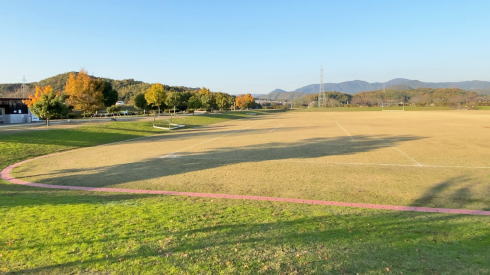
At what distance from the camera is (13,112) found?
4212 cm

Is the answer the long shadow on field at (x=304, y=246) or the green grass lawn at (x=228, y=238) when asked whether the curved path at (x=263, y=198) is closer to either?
the green grass lawn at (x=228, y=238)

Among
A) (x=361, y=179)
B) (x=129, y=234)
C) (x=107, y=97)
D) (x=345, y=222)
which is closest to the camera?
(x=129, y=234)

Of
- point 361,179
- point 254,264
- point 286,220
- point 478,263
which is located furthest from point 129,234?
point 361,179

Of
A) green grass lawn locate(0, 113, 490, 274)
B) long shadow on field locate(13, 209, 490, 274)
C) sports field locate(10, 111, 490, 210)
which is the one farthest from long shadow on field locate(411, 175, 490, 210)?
long shadow on field locate(13, 209, 490, 274)

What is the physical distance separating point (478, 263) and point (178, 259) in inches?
158

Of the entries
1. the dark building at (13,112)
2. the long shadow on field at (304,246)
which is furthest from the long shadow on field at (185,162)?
the dark building at (13,112)

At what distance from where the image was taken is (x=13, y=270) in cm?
393

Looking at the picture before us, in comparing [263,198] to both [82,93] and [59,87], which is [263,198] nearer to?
[82,93]

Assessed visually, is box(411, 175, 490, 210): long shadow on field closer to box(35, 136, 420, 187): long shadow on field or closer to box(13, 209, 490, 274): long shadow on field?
box(13, 209, 490, 274): long shadow on field

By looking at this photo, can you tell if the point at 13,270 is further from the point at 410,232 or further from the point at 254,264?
the point at 410,232

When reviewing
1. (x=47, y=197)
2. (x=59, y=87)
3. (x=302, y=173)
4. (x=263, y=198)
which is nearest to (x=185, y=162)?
(x=302, y=173)

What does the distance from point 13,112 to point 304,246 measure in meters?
50.1

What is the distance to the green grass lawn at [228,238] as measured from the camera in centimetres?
403

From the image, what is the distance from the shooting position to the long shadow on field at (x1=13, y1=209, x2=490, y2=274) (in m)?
4.00
